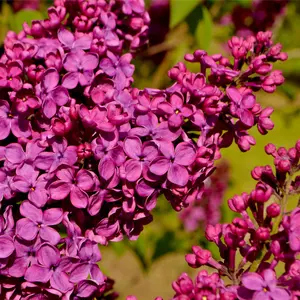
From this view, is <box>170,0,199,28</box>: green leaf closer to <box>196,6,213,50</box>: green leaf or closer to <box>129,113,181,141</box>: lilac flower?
<box>196,6,213,50</box>: green leaf

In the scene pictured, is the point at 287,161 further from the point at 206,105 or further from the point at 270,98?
the point at 270,98

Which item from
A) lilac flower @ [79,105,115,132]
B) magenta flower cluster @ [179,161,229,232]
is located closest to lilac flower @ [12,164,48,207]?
lilac flower @ [79,105,115,132]

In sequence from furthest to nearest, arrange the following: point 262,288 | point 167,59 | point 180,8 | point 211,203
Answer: point 211,203
point 167,59
point 180,8
point 262,288

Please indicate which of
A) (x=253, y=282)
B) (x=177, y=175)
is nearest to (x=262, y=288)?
(x=253, y=282)

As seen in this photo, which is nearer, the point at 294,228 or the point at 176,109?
Answer: the point at 294,228

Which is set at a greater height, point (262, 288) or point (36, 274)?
point (262, 288)

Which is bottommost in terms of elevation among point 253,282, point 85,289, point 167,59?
point 167,59

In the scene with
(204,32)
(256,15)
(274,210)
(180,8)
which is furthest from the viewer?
(256,15)

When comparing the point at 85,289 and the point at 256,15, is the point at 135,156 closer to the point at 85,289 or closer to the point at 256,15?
the point at 85,289

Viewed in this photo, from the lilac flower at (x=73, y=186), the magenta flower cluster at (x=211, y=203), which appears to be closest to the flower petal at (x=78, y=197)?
the lilac flower at (x=73, y=186)
